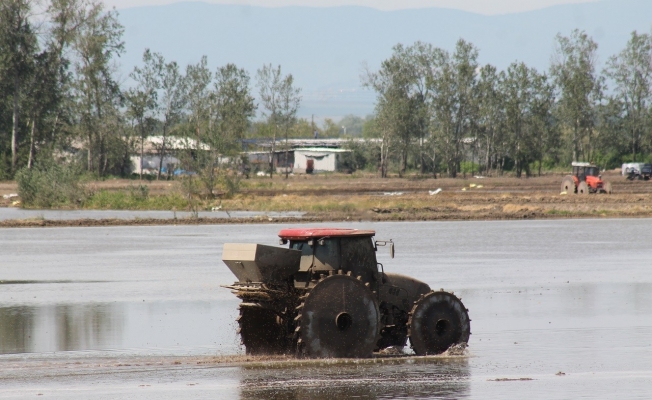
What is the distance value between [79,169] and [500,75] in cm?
6263

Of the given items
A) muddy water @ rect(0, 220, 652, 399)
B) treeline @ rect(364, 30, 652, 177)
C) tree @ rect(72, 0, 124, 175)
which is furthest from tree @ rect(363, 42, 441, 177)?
muddy water @ rect(0, 220, 652, 399)

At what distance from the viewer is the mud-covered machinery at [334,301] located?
1362 cm

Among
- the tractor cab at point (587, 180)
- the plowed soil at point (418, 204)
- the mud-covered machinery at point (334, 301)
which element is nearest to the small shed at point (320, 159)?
the plowed soil at point (418, 204)

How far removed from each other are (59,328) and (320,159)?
104359 mm

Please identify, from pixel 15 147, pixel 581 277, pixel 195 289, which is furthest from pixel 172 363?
pixel 15 147

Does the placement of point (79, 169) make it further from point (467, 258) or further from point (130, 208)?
point (467, 258)

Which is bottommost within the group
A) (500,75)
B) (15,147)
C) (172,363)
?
(172,363)

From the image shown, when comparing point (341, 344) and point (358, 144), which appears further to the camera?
point (358, 144)

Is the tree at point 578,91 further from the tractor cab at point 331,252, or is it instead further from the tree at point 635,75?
the tractor cab at point 331,252

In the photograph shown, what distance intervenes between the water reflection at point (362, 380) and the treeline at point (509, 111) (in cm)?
9021

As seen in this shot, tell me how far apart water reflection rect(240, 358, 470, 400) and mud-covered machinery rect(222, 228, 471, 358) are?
340 millimetres

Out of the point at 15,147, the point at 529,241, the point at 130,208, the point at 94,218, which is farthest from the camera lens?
the point at 15,147

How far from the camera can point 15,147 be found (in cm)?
8219

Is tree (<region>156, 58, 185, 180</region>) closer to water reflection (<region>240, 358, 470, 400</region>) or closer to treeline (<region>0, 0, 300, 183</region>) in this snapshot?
treeline (<region>0, 0, 300, 183</region>)
